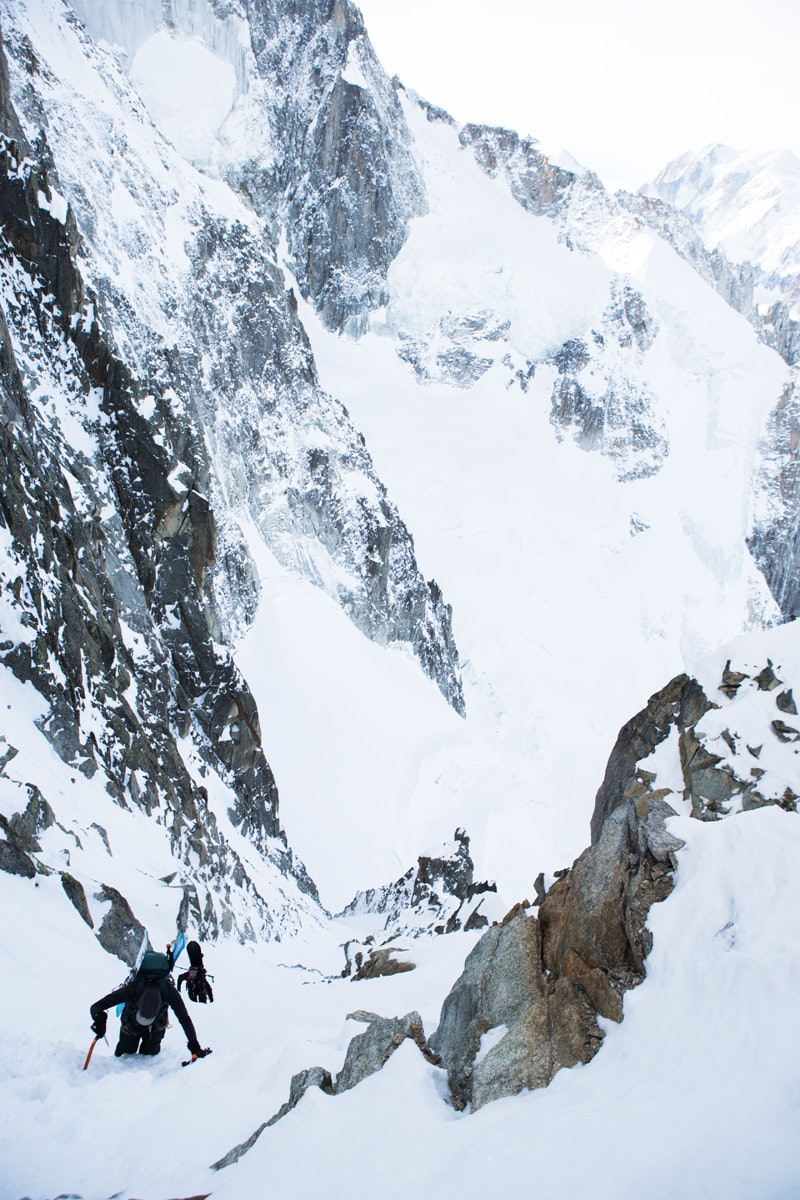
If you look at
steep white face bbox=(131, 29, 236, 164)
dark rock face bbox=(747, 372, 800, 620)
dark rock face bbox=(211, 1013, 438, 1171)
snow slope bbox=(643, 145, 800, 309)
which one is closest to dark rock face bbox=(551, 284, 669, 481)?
dark rock face bbox=(747, 372, 800, 620)

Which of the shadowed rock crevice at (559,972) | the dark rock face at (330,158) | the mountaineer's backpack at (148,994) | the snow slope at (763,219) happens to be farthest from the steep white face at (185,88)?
the snow slope at (763,219)

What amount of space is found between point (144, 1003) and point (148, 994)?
0.42ft

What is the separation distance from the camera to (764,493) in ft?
337

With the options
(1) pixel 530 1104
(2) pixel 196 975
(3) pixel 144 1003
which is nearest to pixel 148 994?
(3) pixel 144 1003

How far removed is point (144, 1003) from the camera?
7.32m

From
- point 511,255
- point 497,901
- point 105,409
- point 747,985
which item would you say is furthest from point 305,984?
point 511,255

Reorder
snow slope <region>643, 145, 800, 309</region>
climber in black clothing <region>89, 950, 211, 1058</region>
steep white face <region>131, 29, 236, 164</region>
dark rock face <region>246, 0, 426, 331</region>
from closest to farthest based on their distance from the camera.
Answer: climber in black clothing <region>89, 950, 211, 1058</region>
steep white face <region>131, 29, 236, 164</region>
dark rock face <region>246, 0, 426, 331</region>
snow slope <region>643, 145, 800, 309</region>

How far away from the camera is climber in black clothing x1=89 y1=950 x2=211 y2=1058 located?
7.27 m

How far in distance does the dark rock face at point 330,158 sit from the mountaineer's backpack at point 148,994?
96.2 m

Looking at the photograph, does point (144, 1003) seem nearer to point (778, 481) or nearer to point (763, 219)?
point (778, 481)

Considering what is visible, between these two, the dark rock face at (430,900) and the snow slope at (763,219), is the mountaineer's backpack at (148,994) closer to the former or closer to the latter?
the dark rock face at (430,900)

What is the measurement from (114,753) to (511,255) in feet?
319

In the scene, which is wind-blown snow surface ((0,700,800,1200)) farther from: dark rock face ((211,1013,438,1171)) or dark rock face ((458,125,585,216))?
dark rock face ((458,125,585,216))

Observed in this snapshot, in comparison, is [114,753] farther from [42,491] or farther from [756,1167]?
[756,1167]
